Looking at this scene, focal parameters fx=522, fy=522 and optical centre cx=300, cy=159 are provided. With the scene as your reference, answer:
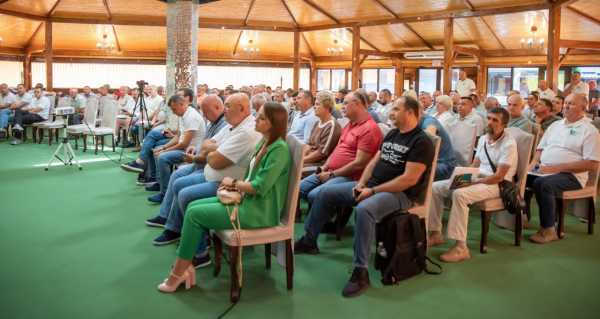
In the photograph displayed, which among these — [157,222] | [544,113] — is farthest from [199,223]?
[544,113]

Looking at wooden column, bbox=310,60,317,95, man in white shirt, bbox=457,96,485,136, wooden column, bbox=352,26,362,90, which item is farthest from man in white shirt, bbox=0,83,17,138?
wooden column, bbox=310,60,317,95

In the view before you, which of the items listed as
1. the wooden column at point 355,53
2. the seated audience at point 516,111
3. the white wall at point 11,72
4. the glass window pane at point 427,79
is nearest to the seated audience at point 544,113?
the seated audience at point 516,111

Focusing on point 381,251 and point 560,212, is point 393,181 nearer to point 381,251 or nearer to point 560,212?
point 381,251

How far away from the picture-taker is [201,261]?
3568 millimetres

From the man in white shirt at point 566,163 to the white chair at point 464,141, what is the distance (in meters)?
0.61

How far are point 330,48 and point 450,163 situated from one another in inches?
546

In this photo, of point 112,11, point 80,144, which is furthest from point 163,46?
point 80,144

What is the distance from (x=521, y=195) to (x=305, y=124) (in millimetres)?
2638

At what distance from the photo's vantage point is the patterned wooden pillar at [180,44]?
759cm

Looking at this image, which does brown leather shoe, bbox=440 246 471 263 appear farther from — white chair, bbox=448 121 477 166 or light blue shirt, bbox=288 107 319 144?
light blue shirt, bbox=288 107 319 144

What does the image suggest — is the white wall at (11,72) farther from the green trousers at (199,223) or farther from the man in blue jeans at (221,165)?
the green trousers at (199,223)

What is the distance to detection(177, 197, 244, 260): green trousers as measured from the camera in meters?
2.97

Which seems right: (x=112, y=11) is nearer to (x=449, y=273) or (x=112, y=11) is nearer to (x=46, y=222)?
(x=46, y=222)

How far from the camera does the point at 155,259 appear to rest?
3.73m
